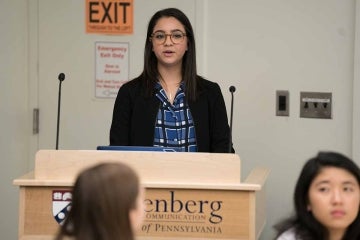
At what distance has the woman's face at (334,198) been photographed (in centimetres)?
226

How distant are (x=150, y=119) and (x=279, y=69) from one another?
113 cm

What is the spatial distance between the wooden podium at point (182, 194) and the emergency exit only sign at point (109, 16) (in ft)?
5.63

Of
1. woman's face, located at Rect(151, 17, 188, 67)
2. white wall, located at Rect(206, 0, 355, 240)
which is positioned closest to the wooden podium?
woman's face, located at Rect(151, 17, 188, 67)

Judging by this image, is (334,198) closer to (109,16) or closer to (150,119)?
(150,119)

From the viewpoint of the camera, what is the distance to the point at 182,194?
2.86 meters

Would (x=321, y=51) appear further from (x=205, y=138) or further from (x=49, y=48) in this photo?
(x=49, y=48)

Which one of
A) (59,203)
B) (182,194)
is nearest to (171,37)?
(182,194)

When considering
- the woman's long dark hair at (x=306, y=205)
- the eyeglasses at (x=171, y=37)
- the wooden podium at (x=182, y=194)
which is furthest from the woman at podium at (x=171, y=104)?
the woman's long dark hair at (x=306, y=205)

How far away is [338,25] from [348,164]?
1.87 metres

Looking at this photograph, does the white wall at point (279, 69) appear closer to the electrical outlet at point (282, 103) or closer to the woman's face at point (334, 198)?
the electrical outlet at point (282, 103)

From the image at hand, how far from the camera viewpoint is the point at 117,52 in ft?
14.7

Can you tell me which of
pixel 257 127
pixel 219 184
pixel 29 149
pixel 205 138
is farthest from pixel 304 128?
pixel 29 149

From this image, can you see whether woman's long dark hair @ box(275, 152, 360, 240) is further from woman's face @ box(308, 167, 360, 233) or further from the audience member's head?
the audience member's head

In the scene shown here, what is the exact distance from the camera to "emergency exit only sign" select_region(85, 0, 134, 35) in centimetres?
445
